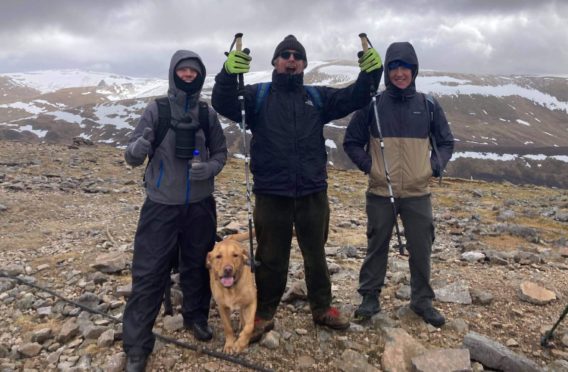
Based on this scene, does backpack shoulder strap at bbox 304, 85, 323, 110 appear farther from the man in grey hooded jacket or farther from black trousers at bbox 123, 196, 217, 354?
black trousers at bbox 123, 196, 217, 354

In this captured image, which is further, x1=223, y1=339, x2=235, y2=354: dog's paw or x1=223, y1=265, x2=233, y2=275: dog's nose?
x1=223, y1=339, x2=235, y2=354: dog's paw

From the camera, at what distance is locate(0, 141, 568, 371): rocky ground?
5.64 m

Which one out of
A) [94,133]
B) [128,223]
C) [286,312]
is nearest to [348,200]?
[128,223]

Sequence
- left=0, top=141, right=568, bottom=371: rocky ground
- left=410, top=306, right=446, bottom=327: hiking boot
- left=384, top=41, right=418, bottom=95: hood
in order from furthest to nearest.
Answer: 1. left=410, top=306, right=446, bottom=327: hiking boot
2. left=384, top=41, right=418, bottom=95: hood
3. left=0, top=141, right=568, bottom=371: rocky ground

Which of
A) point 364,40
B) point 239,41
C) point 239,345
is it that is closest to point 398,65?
point 364,40

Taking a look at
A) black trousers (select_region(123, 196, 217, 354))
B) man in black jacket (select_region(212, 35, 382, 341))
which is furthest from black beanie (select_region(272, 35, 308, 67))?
black trousers (select_region(123, 196, 217, 354))

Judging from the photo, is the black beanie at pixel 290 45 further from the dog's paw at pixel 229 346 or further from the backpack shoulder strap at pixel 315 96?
the dog's paw at pixel 229 346

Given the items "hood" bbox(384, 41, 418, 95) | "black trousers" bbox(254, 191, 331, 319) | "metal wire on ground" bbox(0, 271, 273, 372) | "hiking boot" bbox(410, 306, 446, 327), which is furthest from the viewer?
"hiking boot" bbox(410, 306, 446, 327)

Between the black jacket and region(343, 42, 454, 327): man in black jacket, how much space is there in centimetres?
61

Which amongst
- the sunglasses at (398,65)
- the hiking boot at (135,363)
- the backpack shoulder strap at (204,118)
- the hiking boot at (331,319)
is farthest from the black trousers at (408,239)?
the hiking boot at (135,363)

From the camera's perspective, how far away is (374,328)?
6.40m

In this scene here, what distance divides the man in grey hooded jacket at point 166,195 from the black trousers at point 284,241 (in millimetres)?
898

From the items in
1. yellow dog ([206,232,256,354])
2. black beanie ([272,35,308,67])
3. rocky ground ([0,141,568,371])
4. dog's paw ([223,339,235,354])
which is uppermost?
black beanie ([272,35,308,67])

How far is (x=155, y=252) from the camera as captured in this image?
556 centimetres
